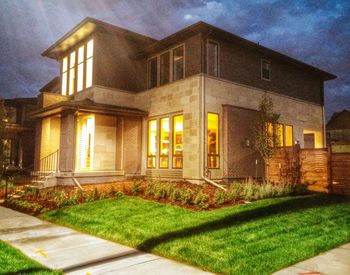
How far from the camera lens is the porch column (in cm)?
1476

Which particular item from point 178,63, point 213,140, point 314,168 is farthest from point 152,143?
point 314,168

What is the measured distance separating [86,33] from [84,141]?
585 cm

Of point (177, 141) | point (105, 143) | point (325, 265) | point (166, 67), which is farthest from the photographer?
point (166, 67)

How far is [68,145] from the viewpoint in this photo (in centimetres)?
1491

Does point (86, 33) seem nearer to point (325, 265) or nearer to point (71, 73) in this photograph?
point (71, 73)

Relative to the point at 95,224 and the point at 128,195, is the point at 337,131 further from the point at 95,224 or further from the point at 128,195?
the point at 95,224

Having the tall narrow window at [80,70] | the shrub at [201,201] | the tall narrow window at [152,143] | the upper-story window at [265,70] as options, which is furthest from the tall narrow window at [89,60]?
the shrub at [201,201]

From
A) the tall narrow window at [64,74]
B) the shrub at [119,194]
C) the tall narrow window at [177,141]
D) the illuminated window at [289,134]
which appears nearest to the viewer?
the shrub at [119,194]

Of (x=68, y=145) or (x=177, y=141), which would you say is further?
(x=177, y=141)

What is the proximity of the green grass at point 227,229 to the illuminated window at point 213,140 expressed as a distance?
462 centimetres

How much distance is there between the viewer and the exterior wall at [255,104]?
557 inches

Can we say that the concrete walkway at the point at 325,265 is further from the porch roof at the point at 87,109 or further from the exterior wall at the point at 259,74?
the porch roof at the point at 87,109

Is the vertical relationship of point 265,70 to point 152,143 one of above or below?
above

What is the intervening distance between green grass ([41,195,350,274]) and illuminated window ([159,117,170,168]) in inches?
213
